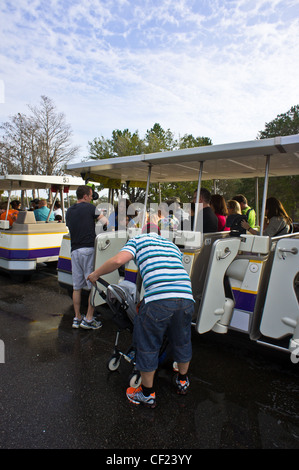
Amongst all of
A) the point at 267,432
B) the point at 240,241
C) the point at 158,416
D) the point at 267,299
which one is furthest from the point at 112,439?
the point at 240,241

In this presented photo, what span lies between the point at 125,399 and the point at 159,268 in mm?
1241

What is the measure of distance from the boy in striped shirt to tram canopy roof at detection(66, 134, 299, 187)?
1.58 metres

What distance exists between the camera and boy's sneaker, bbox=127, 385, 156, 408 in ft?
8.82

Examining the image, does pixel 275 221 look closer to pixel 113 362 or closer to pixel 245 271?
pixel 245 271

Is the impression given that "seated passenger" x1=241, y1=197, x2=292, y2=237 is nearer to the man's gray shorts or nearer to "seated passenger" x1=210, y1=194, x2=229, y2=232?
"seated passenger" x1=210, y1=194, x2=229, y2=232

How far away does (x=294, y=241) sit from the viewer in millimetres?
3004

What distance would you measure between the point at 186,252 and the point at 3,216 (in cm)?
540

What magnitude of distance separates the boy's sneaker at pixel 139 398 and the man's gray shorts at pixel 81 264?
1787 millimetres

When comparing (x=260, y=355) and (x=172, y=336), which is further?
(x=260, y=355)

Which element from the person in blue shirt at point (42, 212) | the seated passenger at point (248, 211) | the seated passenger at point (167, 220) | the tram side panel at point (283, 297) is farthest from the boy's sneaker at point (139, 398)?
the person in blue shirt at point (42, 212)

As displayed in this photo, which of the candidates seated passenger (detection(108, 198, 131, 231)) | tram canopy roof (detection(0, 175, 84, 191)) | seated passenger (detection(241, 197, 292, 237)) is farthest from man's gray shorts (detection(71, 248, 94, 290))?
tram canopy roof (detection(0, 175, 84, 191))

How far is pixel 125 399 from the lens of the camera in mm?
2805

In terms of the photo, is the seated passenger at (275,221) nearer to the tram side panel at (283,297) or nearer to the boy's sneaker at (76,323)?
the tram side panel at (283,297)
